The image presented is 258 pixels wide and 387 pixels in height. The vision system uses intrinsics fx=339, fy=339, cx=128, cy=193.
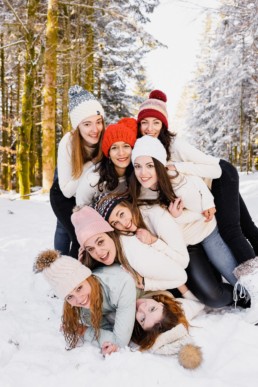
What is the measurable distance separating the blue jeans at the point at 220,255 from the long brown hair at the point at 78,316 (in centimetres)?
135

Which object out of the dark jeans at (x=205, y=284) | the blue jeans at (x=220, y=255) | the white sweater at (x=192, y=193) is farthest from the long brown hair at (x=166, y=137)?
the dark jeans at (x=205, y=284)

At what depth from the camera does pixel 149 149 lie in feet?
11.5

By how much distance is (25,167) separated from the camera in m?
11.0

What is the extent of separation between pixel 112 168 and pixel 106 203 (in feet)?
1.75

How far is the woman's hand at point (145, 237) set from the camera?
3.29 meters

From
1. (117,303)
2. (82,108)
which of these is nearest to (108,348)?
(117,303)

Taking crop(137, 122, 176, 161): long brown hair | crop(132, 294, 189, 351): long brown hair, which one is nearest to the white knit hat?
crop(137, 122, 176, 161): long brown hair

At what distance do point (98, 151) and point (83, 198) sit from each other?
68cm

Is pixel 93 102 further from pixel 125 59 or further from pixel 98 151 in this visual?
pixel 125 59

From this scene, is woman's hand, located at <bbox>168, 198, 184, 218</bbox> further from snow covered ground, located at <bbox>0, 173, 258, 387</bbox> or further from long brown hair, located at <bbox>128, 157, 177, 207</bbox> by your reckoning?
snow covered ground, located at <bbox>0, 173, 258, 387</bbox>

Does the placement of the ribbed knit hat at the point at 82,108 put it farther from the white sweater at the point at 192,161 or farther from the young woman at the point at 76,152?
the white sweater at the point at 192,161

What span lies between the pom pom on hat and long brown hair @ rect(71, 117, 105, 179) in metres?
2.18

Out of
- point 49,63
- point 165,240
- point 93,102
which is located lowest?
point 165,240

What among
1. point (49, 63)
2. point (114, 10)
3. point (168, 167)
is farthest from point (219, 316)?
point (114, 10)
